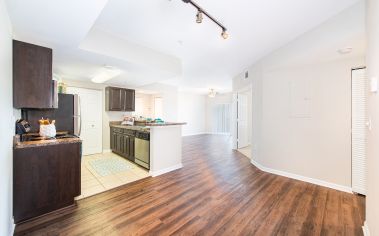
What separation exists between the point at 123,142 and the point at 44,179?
260 cm

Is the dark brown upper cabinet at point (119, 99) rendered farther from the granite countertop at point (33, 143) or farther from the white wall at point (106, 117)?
the granite countertop at point (33, 143)

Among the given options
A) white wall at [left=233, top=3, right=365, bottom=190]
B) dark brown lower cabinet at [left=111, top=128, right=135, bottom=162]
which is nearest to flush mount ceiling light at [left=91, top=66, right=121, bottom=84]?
dark brown lower cabinet at [left=111, top=128, right=135, bottom=162]

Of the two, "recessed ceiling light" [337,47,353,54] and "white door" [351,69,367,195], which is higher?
"recessed ceiling light" [337,47,353,54]

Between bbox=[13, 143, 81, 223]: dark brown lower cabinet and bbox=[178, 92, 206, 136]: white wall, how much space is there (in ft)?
22.5

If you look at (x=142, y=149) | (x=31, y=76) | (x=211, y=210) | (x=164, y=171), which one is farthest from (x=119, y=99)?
(x=211, y=210)

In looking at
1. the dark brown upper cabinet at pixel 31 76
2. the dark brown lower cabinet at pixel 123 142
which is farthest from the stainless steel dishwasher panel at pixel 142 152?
the dark brown upper cabinet at pixel 31 76

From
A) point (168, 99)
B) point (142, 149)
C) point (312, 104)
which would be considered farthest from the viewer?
point (168, 99)

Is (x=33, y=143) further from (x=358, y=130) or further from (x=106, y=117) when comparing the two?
(x=358, y=130)

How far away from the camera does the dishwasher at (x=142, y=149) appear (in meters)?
3.58

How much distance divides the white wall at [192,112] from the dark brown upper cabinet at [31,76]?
23.0ft

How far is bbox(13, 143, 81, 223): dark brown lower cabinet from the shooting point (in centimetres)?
186

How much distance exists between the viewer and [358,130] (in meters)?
2.61

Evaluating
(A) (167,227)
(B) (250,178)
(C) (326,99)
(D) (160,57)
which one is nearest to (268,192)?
(B) (250,178)

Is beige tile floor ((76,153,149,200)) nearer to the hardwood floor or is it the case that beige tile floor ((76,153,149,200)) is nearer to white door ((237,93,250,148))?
the hardwood floor
